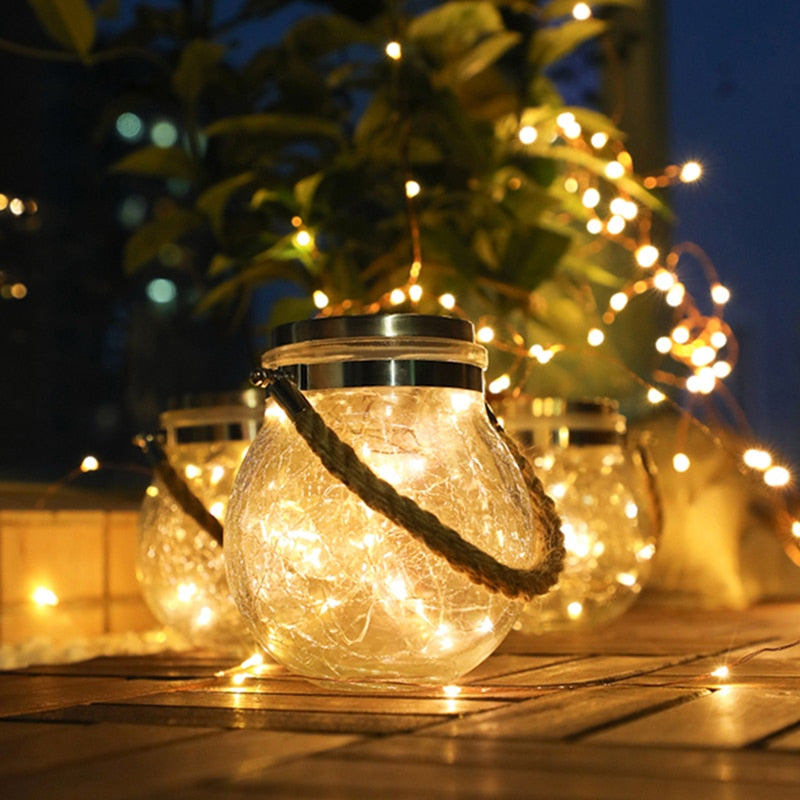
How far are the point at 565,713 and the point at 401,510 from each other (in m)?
0.17

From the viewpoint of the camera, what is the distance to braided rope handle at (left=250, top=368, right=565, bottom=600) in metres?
0.89

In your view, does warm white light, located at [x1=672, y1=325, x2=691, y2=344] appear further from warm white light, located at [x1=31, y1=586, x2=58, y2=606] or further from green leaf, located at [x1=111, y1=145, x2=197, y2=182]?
warm white light, located at [x1=31, y1=586, x2=58, y2=606]

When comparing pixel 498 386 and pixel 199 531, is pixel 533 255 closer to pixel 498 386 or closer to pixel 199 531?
pixel 498 386

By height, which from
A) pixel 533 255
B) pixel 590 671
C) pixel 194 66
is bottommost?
pixel 590 671

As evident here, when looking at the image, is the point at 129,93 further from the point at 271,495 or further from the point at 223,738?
the point at 223,738

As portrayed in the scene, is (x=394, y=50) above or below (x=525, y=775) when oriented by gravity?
above

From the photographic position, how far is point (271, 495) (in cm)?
98

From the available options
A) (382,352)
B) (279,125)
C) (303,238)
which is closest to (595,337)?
(303,238)

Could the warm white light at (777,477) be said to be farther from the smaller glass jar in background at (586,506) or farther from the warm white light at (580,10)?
the warm white light at (580,10)

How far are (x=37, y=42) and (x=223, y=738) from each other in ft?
5.86

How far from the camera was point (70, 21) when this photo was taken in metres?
1.76

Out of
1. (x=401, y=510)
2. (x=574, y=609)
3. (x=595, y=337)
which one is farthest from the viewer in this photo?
(x=595, y=337)

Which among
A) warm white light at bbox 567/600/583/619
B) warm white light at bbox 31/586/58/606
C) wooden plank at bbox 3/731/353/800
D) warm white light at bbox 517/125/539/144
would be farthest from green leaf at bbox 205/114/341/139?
wooden plank at bbox 3/731/353/800

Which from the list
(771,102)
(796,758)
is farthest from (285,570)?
(771,102)
